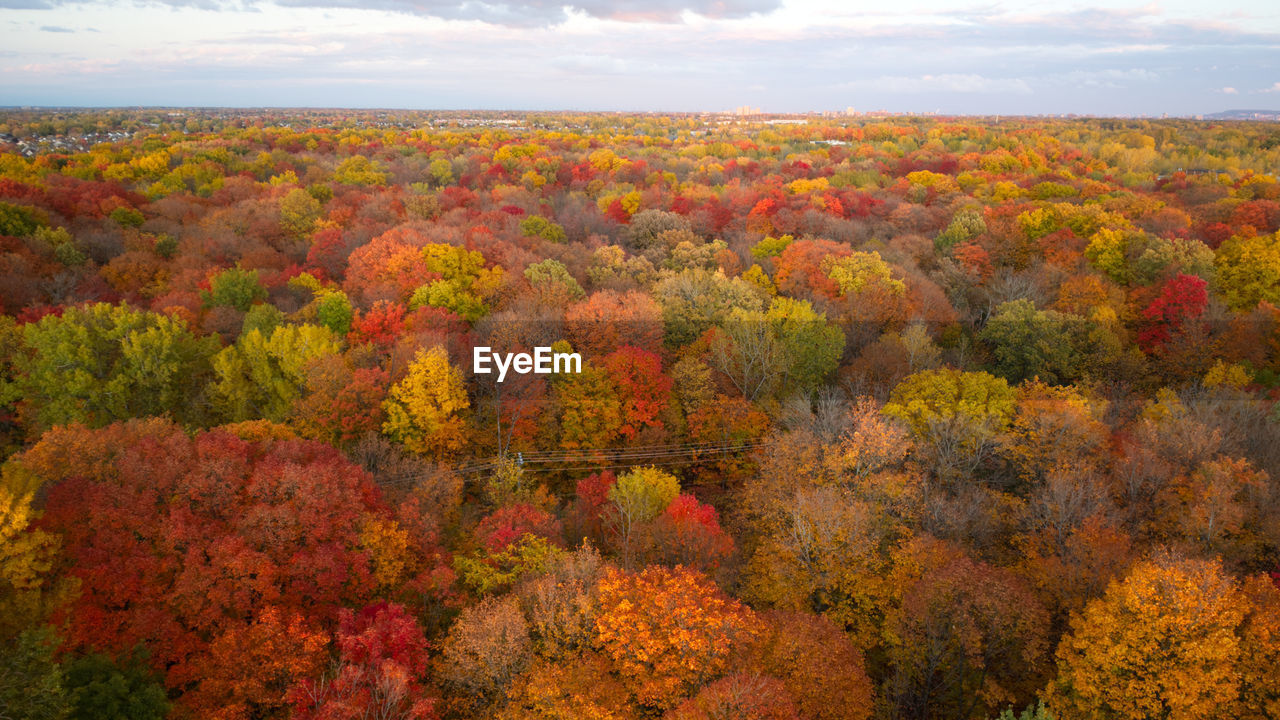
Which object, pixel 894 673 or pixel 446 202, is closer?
pixel 894 673

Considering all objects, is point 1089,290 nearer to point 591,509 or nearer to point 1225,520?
point 1225,520

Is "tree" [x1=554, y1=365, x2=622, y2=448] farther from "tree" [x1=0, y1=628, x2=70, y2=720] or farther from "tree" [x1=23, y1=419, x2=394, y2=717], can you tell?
"tree" [x1=0, y1=628, x2=70, y2=720]

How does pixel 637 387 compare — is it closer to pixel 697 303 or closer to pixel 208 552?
pixel 697 303

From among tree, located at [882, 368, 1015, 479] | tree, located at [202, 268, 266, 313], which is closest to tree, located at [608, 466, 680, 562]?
tree, located at [882, 368, 1015, 479]

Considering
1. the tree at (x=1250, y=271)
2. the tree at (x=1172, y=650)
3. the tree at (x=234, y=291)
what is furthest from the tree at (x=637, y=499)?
the tree at (x=1250, y=271)

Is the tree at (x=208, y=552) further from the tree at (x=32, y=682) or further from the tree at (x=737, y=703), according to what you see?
the tree at (x=737, y=703)

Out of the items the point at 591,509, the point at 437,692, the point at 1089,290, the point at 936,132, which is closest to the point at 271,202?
the point at 591,509

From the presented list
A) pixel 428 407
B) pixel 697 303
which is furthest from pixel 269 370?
pixel 697 303
